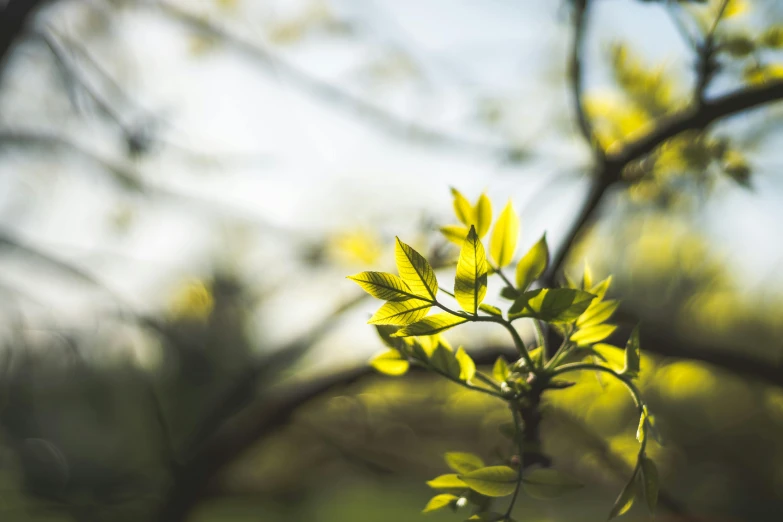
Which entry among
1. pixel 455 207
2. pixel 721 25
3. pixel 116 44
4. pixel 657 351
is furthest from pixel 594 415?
pixel 116 44

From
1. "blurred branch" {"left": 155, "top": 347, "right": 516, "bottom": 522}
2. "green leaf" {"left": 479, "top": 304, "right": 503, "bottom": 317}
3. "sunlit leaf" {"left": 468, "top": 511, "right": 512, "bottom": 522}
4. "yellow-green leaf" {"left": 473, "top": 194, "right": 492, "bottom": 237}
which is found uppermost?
"yellow-green leaf" {"left": 473, "top": 194, "right": 492, "bottom": 237}

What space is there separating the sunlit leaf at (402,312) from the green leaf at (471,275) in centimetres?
2

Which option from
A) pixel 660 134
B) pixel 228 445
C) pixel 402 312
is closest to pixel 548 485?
pixel 402 312

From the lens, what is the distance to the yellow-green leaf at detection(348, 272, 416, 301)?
8.2 inches

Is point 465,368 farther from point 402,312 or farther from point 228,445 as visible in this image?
point 228,445

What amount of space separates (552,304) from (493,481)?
9 centimetres

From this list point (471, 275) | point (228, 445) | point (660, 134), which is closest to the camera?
point (471, 275)

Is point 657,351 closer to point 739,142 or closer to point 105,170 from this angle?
point 739,142

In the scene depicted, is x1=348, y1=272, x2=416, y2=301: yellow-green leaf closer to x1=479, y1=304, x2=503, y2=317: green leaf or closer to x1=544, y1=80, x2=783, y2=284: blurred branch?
x1=479, y1=304, x2=503, y2=317: green leaf

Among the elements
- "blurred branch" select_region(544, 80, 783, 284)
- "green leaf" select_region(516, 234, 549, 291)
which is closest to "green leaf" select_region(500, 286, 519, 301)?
"green leaf" select_region(516, 234, 549, 291)

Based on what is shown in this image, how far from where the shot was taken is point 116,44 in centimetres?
135

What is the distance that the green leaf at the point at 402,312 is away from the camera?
214 mm

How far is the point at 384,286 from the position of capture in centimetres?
21

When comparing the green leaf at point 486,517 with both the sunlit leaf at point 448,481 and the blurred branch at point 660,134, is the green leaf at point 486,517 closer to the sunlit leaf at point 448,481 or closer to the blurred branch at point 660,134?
the sunlit leaf at point 448,481
